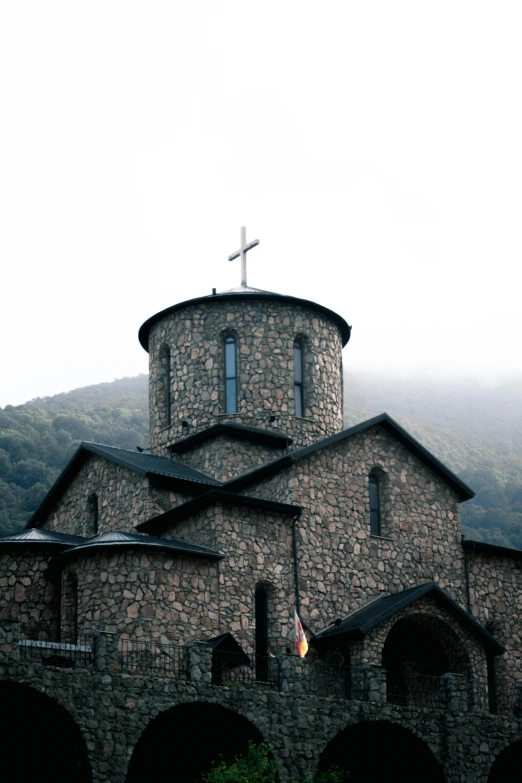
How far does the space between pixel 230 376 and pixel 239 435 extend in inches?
78.7

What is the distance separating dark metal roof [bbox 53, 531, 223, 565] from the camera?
21852 millimetres

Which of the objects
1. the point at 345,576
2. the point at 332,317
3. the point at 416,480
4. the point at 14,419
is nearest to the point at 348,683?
the point at 345,576

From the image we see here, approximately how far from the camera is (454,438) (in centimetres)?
9562

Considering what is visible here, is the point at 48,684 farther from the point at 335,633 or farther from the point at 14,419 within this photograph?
the point at 14,419

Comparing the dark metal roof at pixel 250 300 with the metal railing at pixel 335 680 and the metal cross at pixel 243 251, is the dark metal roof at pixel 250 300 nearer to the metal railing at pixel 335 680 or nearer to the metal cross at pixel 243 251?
the metal cross at pixel 243 251

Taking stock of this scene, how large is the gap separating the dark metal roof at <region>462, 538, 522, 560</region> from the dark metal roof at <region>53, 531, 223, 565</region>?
7.18 m

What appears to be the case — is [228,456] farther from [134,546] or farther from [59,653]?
[59,653]

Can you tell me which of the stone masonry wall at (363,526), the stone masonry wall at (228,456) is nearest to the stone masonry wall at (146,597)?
the stone masonry wall at (363,526)

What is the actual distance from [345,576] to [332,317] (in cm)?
792

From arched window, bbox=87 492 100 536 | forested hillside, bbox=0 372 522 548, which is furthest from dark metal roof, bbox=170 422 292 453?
forested hillside, bbox=0 372 522 548

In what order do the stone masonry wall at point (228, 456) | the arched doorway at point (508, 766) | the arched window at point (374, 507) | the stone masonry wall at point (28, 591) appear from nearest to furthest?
the stone masonry wall at point (28, 591), the arched doorway at point (508, 766), the arched window at point (374, 507), the stone masonry wall at point (228, 456)

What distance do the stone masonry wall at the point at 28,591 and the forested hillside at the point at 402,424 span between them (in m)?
22.2

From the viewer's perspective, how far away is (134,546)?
21.9 m

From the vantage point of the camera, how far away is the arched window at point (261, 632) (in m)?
23.1
